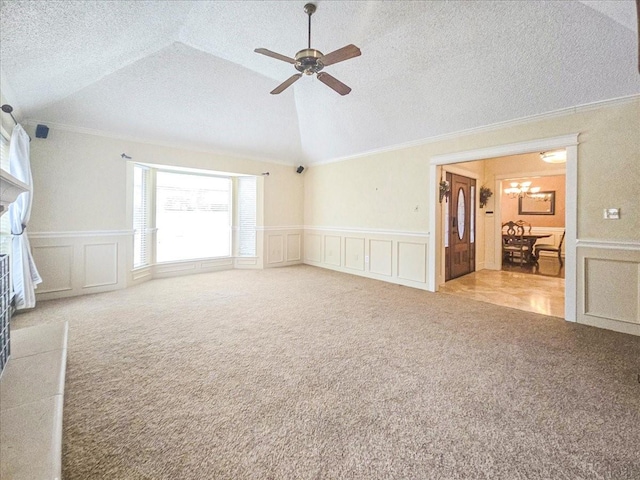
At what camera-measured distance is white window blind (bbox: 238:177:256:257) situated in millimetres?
6875

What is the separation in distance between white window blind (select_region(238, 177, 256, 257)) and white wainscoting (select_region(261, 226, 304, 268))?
1.05 ft

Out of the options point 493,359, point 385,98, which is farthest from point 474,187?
point 493,359

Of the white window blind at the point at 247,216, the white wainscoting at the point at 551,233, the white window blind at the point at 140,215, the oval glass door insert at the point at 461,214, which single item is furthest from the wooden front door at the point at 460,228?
the white window blind at the point at 140,215

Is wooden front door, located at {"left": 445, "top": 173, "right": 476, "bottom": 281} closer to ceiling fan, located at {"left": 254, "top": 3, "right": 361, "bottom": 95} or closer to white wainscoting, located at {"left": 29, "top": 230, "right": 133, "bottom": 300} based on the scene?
ceiling fan, located at {"left": 254, "top": 3, "right": 361, "bottom": 95}

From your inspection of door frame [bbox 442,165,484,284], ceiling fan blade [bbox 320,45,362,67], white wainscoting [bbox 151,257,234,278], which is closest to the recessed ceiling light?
door frame [bbox 442,165,484,284]

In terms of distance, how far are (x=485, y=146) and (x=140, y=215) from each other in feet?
19.8

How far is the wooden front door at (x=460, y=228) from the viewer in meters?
5.76

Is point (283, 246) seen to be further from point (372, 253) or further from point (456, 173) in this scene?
point (456, 173)

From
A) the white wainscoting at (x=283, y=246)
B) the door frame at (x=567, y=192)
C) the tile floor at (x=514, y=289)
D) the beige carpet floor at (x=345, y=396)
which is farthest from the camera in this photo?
the white wainscoting at (x=283, y=246)

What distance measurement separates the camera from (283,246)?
731 cm

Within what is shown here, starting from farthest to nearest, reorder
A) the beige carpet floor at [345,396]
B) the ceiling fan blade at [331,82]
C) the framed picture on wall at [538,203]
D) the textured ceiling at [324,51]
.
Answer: the framed picture on wall at [538,203]
the ceiling fan blade at [331,82]
the textured ceiling at [324,51]
the beige carpet floor at [345,396]

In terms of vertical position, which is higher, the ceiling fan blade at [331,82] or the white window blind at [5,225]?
the ceiling fan blade at [331,82]

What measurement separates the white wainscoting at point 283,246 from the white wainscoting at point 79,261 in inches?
113

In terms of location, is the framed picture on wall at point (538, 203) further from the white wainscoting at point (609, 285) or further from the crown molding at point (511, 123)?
the white wainscoting at point (609, 285)
